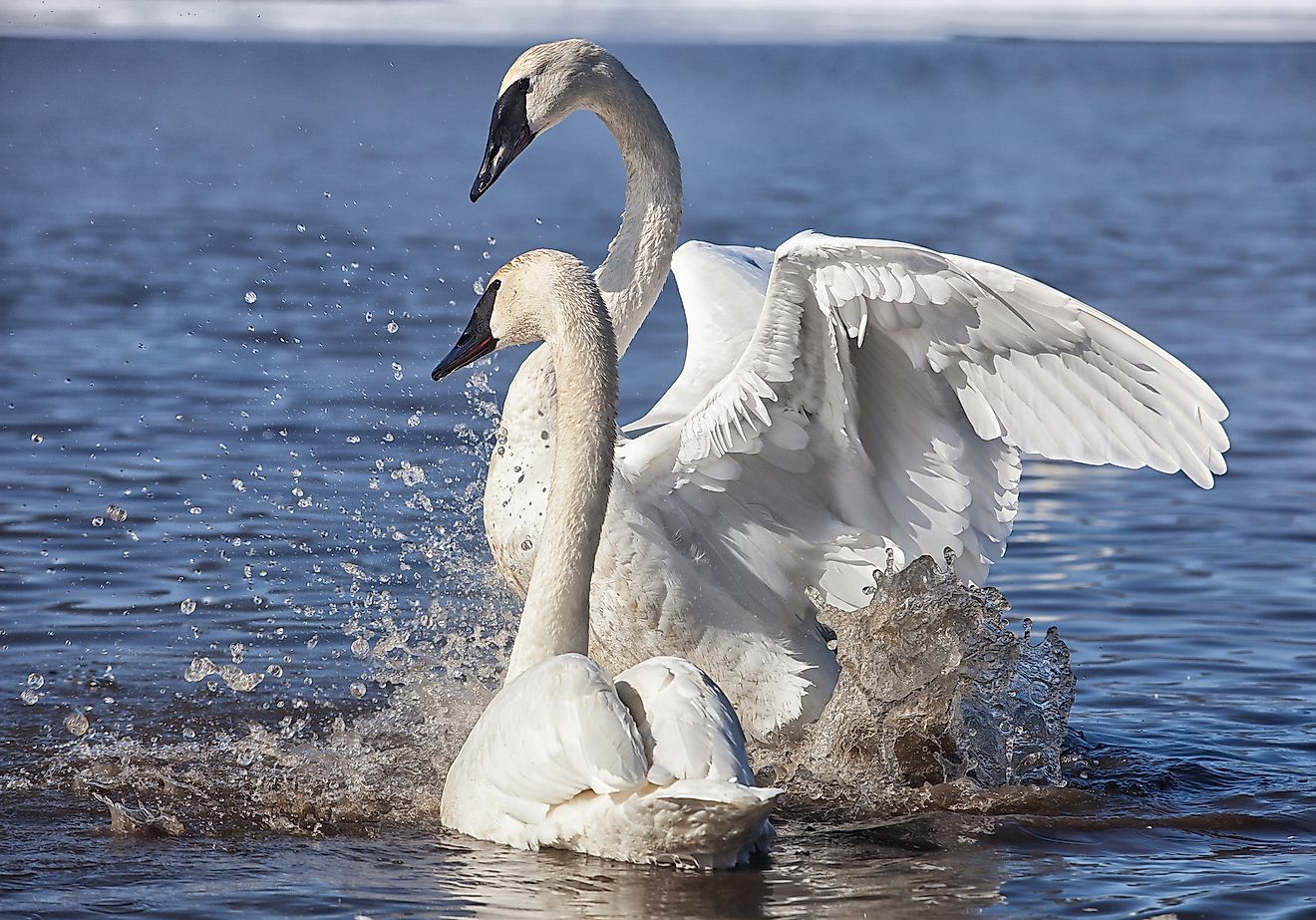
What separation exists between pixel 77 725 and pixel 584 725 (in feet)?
7.21

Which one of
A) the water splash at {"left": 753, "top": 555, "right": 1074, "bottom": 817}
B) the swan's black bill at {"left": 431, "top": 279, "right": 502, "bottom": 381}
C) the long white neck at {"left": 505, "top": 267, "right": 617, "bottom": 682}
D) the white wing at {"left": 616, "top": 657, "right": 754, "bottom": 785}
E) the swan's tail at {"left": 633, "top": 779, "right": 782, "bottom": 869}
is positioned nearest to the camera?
the swan's tail at {"left": 633, "top": 779, "right": 782, "bottom": 869}

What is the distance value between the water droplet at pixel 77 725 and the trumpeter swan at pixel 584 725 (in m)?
1.50

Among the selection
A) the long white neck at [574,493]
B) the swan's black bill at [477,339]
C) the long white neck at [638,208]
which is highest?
the long white neck at [638,208]

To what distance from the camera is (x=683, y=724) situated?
4617mm

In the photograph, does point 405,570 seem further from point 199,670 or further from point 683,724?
point 683,724

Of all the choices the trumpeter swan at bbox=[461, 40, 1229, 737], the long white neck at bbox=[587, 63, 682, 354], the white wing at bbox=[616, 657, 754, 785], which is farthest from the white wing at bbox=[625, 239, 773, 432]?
the white wing at bbox=[616, 657, 754, 785]

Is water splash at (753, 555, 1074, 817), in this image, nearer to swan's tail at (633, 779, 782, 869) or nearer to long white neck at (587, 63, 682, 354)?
swan's tail at (633, 779, 782, 869)

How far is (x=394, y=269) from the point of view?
53.0ft

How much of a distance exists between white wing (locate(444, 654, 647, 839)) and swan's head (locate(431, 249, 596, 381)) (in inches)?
45.5

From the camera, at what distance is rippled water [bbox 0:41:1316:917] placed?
4.90m

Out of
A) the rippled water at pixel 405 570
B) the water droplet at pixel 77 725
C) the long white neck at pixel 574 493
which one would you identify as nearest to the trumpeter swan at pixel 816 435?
the long white neck at pixel 574 493

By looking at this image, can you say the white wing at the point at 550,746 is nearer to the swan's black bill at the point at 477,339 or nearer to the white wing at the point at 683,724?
the white wing at the point at 683,724

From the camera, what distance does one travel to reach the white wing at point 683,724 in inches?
179

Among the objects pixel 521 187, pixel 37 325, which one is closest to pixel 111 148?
pixel 521 187
